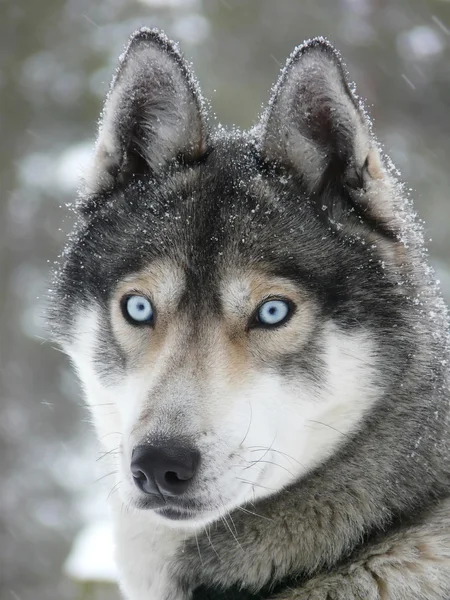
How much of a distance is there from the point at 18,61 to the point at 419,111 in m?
5.03

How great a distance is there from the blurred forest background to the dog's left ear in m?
5.93

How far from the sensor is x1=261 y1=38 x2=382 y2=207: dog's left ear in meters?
2.23

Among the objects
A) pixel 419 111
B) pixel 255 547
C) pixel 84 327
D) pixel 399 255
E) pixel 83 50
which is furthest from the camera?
pixel 83 50

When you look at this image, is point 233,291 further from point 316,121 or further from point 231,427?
point 316,121

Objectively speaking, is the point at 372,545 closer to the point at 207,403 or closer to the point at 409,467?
the point at 409,467

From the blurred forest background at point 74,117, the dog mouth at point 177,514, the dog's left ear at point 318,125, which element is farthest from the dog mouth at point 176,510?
the blurred forest background at point 74,117

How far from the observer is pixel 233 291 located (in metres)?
2.24

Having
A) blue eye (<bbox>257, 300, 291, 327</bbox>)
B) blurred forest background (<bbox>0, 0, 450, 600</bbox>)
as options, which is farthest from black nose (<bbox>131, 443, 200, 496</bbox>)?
blurred forest background (<bbox>0, 0, 450, 600</bbox>)

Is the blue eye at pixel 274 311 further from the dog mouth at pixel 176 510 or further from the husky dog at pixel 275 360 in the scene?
the dog mouth at pixel 176 510

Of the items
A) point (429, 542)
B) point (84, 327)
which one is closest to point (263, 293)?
point (84, 327)

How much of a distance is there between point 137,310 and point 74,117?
23.9ft

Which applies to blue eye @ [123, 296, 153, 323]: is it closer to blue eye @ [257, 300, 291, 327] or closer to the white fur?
the white fur

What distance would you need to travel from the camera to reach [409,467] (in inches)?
88.0

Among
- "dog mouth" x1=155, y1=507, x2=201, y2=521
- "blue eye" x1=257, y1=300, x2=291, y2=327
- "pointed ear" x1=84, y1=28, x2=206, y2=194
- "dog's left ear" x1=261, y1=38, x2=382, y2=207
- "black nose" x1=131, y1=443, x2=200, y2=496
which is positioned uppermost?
"dog's left ear" x1=261, y1=38, x2=382, y2=207
